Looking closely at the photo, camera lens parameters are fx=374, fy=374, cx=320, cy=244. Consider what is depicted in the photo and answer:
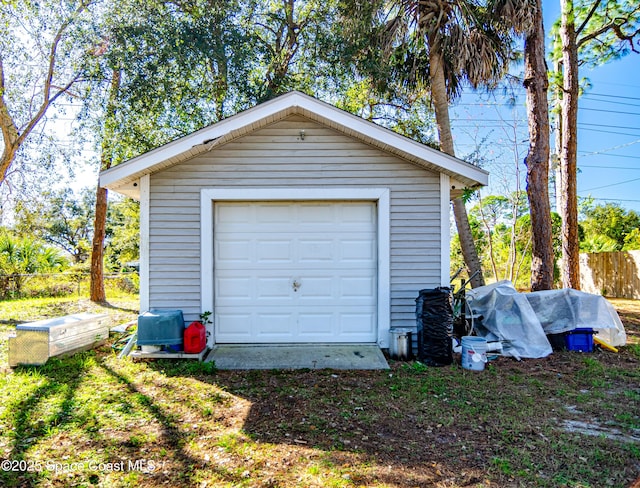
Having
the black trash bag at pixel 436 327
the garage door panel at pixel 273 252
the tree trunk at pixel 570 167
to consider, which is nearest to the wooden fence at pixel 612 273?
the tree trunk at pixel 570 167

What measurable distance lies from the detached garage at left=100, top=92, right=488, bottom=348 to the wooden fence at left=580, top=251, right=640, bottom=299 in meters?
11.2

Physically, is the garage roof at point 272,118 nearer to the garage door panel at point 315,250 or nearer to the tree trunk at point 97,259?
the garage door panel at point 315,250

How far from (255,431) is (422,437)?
4.65 feet

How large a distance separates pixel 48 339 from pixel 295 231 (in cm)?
361

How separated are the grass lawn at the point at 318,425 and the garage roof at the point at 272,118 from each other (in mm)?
2645

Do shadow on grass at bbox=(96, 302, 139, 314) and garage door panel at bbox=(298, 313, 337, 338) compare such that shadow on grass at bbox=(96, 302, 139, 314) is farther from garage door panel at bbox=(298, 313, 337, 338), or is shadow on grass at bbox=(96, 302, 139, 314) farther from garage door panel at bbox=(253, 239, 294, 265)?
garage door panel at bbox=(298, 313, 337, 338)

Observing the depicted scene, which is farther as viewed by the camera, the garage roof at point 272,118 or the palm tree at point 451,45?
the palm tree at point 451,45

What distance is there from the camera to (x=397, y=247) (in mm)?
5551

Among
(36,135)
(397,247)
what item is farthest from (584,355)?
(36,135)

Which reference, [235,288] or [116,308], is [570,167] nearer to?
[235,288]

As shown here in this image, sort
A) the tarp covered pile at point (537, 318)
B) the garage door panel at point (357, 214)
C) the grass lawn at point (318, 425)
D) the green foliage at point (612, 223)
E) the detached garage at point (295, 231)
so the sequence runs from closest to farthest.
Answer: the grass lawn at point (318, 425) < the detached garage at point (295, 231) < the tarp covered pile at point (537, 318) < the garage door panel at point (357, 214) < the green foliage at point (612, 223)

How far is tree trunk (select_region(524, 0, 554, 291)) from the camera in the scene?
7.85 m

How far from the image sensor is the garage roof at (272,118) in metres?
5.11

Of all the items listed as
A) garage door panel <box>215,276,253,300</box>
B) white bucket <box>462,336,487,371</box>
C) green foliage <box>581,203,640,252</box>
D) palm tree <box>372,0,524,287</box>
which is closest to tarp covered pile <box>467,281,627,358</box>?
white bucket <box>462,336,487,371</box>
